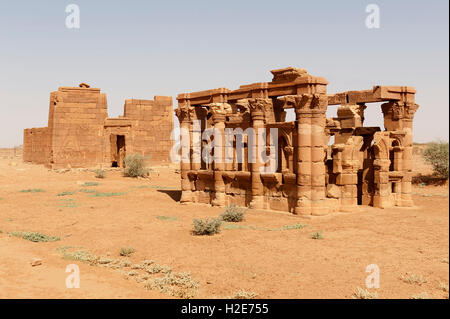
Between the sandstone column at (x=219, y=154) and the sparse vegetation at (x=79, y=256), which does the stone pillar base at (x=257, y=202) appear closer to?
the sandstone column at (x=219, y=154)

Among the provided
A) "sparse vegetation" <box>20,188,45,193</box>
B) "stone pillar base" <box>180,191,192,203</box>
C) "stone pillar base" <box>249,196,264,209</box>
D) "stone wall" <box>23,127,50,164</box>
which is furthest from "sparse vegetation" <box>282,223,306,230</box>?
"stone wall" <box>23,127,50,164</box>

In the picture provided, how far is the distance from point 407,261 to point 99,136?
988 inches

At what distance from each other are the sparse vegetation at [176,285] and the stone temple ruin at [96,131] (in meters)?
23.0

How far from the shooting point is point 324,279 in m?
7.65

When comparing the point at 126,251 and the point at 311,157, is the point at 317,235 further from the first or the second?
the point at 126,251

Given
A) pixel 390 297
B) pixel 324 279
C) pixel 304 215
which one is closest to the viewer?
pixel 390 297

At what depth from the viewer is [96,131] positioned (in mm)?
29672

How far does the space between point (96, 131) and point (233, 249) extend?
73.3ft

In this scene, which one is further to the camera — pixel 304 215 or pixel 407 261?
pixel 304 215

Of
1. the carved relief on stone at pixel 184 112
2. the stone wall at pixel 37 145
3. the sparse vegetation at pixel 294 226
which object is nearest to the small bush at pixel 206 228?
the sparse vegetation at pixel 294 226

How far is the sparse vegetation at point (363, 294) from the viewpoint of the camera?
21.8 feet

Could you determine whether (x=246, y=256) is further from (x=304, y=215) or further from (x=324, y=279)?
(x=304, y=215)

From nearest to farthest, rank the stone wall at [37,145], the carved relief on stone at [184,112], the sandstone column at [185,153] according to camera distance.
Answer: the carved relief on stone at [184,112], the sandstone column at [185,153], the stone wall at [37,145]

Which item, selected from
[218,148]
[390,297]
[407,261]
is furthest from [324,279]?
[218,148]
